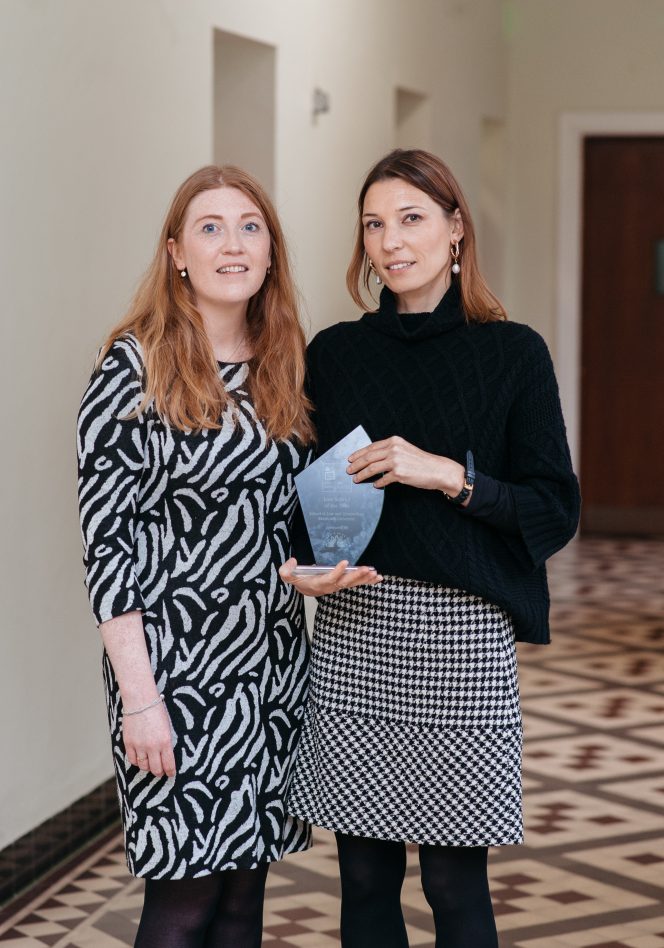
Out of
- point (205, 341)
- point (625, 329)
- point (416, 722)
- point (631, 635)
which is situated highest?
point (205, 341)

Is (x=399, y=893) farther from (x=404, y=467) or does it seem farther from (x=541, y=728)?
(x=541, y=728)

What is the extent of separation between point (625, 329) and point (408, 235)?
8824 millimetres

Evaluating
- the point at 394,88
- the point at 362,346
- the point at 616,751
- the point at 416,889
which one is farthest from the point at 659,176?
the point at 362,346

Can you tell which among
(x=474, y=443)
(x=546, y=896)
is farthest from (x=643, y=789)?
(x=474, y=443)

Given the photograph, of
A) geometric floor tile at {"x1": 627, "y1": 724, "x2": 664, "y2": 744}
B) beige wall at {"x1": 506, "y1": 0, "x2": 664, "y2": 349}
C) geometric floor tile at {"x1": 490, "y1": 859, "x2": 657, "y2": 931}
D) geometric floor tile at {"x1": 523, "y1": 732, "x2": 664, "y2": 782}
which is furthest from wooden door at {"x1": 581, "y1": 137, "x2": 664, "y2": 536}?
geometric floor tile at {"x1": 490, "y1": 859, "x2": 657, "y2": 931}

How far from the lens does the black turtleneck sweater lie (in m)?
2.41

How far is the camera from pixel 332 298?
6.93 meters

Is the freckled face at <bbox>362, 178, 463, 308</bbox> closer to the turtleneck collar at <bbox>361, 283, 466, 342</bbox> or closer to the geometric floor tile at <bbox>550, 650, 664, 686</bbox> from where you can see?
the turtleneck collar at <bbox>361, 283, 466, 342</bbox>

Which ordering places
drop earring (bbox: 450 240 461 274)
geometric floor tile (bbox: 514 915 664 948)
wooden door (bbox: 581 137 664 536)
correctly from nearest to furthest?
drop earring (bbox: 450 240 461 274)
geometric floor tile (bbox: 514 915 664 948)
wooden door (bbox: 581 137 664 536)

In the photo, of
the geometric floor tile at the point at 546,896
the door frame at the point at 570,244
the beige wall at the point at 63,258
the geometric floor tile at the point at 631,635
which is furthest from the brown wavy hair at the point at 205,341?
the door frame at the point at 570,244

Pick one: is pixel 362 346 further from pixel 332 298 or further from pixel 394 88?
pixel 394 88

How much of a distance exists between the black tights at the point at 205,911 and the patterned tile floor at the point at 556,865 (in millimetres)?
1060

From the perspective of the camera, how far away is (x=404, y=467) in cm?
231

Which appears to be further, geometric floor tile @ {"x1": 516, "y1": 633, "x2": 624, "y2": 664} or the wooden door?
the wooden door
